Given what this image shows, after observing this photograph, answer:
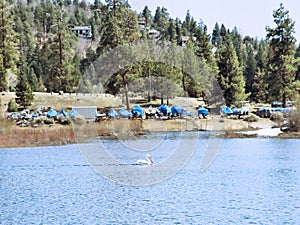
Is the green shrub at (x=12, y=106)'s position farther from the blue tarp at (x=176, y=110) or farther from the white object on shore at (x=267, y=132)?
the white object on shore at (x=267, y=132)

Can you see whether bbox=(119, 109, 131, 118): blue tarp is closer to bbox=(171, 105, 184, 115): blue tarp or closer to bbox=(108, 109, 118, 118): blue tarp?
→ bbox=(108, 109, 118, 118): blue tarp

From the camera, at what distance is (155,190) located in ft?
88.9

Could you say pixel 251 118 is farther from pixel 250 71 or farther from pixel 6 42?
pixel 250 71

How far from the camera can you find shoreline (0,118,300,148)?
5012 centimetres

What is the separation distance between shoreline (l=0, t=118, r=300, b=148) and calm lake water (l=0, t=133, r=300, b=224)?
651 cm

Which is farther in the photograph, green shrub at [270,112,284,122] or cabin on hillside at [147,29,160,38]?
cabin on hillside at [147,29,160,38]

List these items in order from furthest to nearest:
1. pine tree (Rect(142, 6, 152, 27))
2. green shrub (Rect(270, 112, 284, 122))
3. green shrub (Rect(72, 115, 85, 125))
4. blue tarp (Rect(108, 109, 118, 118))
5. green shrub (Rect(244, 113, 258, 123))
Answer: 1. pine tree (Rect(142, 6, 152, 27))
2. green shrub (Rect(244, 113, 258, 123))
3. green shrub (Rect(270, 112, 284, 122))
4. blue tarp (Rect(108, 109, 118, 118))
5. green shrub (Rect(72, 115, 85, 125))

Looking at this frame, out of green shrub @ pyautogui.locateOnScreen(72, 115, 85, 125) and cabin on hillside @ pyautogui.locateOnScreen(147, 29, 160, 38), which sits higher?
cabin on hillside @ pyautogui.locateOnScreen(147, 29, 160, 38)

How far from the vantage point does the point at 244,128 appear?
2494 inches

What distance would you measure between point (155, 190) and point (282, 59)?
50.3m

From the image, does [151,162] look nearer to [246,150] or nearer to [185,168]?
[185,168]

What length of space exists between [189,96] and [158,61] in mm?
7141

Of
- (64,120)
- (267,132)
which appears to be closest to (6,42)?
(64,120)

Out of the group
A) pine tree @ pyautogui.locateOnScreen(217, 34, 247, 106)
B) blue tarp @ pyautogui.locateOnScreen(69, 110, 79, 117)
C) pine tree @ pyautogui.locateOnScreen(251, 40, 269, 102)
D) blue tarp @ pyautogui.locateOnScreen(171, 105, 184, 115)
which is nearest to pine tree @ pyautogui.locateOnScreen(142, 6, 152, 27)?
pine tree @ pyautogui.locateOnScreen(251, 40, 269, 102)
